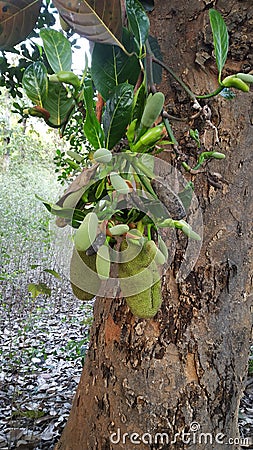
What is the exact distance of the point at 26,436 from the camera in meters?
1.43

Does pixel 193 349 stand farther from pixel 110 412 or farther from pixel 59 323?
pixel 59 323

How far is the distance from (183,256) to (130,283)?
0.35 m

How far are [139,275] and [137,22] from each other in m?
0.24

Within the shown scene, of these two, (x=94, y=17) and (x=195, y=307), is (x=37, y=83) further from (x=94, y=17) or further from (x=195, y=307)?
(x=195, y=307)

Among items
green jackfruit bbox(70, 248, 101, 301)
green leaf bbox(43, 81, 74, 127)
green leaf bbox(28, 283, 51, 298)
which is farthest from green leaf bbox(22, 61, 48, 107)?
green leaf bbox(28, 283, 51, 298)

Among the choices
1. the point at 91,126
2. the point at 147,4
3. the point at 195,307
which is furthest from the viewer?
the point at 195,307

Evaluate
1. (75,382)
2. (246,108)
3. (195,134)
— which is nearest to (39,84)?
(195,134)

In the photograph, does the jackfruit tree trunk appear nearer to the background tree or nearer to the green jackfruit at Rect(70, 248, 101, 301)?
the background tree

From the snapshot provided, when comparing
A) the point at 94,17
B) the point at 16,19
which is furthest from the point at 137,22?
the point at 16,19

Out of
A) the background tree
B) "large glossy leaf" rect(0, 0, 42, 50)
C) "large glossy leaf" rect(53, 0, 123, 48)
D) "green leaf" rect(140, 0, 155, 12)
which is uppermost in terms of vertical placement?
"green leaf" rect(140, 0, 155, 12)

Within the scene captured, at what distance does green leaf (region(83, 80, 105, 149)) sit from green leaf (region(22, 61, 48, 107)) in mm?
66

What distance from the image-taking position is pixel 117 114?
1.28ft

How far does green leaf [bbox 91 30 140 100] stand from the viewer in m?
0.44

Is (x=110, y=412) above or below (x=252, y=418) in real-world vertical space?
above
